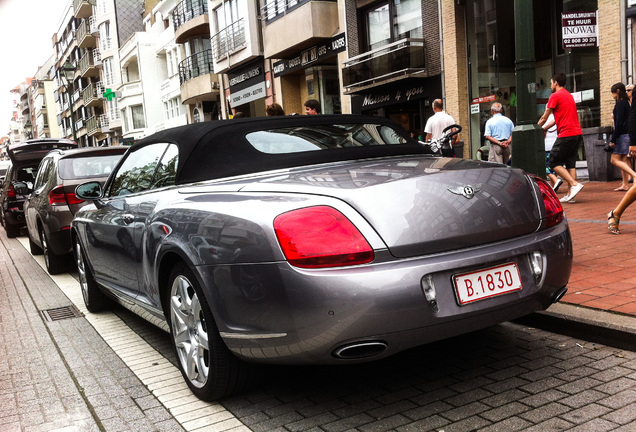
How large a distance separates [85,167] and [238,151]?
5034mm

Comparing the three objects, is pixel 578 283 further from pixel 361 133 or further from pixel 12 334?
pixel 12 334

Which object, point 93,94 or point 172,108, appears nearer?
point 172,108

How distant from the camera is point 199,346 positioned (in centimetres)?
331

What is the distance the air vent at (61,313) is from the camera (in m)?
5.70

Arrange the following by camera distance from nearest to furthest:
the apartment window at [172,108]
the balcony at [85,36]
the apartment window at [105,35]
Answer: the apartment window at [172,108], the apartment window at [105,35], the balcony at [85,36]

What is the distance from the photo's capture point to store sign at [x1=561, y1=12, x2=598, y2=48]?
13.4 metres

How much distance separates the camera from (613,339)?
3.66m

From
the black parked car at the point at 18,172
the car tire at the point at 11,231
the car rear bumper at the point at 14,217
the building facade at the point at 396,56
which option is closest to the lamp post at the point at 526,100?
the building facade at the point at 396,56

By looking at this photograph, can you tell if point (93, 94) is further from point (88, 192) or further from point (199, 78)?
point (88, 192)

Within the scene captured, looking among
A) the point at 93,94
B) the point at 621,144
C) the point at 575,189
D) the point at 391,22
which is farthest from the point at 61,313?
the point at 93,94

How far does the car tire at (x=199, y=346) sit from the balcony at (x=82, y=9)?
207ft

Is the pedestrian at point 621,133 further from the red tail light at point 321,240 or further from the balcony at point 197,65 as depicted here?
the balcony at point 197,65

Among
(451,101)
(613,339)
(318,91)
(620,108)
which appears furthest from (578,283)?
(318,91)

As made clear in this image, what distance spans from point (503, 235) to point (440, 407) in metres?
0.88
